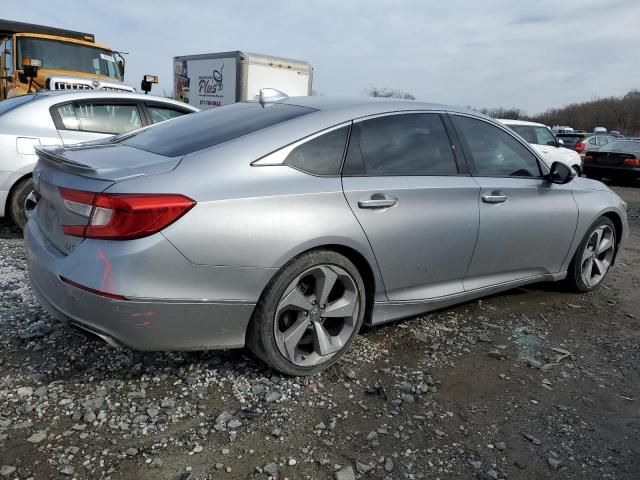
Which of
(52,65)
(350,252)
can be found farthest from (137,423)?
(52,65)

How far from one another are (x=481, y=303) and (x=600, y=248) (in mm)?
1346

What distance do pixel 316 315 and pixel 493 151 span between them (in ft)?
6.22

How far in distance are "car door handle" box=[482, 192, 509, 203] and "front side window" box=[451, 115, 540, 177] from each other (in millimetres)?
170

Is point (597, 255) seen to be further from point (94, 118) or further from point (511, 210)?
point (94, 118)

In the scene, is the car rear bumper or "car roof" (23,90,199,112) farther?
"car roof" (23,90,199,112)

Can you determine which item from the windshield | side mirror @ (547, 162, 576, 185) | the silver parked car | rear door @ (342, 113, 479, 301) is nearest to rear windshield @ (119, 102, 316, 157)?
rear door @ (342, 113, 479, 301)

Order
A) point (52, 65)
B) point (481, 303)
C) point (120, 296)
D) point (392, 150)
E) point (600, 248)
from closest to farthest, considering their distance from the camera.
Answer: point (120, 296) → point (392, 150) → point (481, 303) → point (600, 248) → point (52, 65)

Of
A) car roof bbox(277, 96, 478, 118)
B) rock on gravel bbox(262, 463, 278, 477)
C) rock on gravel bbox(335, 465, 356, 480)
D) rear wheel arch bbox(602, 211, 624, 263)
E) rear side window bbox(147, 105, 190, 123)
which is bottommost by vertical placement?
rock on gravel bbox(335, 465, 356, 480)

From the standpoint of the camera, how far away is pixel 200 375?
2.80 m

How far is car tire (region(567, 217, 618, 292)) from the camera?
14.3 feet

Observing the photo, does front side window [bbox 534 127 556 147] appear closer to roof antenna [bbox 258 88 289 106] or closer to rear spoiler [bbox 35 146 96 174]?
roof antenna [bbox 258 88 289 106]

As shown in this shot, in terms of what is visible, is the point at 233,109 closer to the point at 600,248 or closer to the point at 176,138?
the point at 176,138

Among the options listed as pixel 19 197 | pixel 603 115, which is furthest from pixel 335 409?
pixel 603 115

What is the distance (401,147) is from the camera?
124 inches
